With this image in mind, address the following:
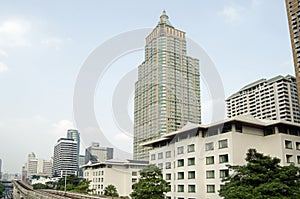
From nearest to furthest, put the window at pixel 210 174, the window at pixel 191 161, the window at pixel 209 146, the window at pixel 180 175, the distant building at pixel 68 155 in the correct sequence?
1. the window at pixel 210 174
2. the window at pixel 209 146
3. the window at pixel 191 161
4. the window at pixel 180 175
5. the distant building at pixel 68 155

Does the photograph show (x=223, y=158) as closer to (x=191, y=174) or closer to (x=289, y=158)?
(x=191, y=174)

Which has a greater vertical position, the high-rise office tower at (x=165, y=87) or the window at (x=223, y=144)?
the high-rise office tower at (x=165, y=87)

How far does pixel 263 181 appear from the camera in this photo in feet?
49.4

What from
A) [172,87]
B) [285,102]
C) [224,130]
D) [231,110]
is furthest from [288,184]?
[231,110]

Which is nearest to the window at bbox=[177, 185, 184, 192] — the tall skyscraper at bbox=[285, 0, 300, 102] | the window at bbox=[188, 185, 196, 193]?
the window at bbox=[188, 185, 196, 193]

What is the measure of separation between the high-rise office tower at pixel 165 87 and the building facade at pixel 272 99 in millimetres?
59663

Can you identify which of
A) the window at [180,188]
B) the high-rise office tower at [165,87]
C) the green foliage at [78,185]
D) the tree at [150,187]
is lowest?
the green foliage at [78,185]

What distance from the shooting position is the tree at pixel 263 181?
545 inches

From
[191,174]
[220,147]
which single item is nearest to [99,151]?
[191,174]

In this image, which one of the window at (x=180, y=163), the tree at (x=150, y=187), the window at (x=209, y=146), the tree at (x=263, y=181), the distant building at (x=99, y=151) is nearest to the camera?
the distant building at (x=99, y=151)

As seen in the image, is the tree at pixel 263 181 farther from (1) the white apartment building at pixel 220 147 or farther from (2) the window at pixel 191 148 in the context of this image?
(2) the window at pixel 191 148

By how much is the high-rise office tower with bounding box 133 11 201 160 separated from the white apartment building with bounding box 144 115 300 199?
27.8ft

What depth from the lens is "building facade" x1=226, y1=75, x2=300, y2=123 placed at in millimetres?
67812

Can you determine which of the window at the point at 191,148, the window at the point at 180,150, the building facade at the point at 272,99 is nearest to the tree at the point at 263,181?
the window at the point at 191,148
